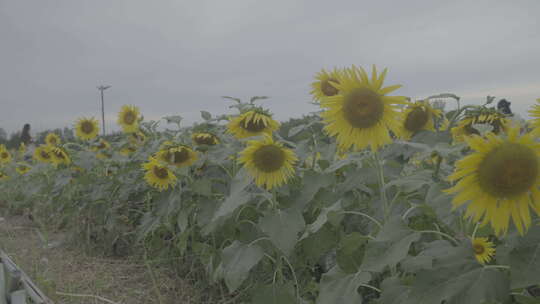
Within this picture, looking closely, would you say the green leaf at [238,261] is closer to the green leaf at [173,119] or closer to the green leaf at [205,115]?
the green leaf at [205,115]

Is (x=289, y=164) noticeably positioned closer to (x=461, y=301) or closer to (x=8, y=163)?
(x=461, y=301)

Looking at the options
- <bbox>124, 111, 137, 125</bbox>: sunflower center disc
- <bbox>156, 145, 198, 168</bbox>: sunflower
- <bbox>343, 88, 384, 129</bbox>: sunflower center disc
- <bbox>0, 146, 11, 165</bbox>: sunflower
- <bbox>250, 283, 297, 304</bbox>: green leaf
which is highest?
<bbox>343, 88, 384, 129</bbox>: sunflower center disc

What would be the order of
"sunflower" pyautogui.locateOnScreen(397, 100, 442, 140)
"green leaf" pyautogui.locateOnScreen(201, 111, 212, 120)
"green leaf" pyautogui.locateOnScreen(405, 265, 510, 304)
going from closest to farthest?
"green leaf" pyautogui.locateOnScreen(405, 265, 510, 304), "sunflower" pyautogui.locateOnScreen(397, 100, 442, 140), "green leaf" pyautogui.locateOnScreen(201, 111, 212, 120)

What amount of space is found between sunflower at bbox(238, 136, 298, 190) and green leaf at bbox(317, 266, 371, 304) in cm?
49

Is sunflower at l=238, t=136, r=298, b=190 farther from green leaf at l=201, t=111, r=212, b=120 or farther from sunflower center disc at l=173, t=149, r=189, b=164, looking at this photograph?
green leaf at l=201, t=111, r=212, b=120

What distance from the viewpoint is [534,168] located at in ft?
3.02

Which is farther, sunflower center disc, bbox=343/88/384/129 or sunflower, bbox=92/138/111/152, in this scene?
sunflower, bbox=92/138/111/152

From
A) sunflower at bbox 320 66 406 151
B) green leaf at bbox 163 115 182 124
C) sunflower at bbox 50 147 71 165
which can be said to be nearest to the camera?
sunflower at bbox 320 66 406 151

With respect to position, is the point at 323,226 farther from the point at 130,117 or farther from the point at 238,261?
the point at 130,117

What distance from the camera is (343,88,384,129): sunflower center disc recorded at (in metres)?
1.43

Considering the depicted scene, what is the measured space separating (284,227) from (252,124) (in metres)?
0.73

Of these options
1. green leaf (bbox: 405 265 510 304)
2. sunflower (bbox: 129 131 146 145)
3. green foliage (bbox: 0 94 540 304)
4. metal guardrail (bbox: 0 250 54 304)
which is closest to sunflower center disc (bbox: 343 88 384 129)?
green foliage (bbox: 0 94 540 304)

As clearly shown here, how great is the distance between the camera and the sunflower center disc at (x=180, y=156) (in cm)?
237

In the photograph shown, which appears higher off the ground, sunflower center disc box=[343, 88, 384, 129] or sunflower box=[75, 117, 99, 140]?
sunflower center disc box=[343, 88, 384, 129]
